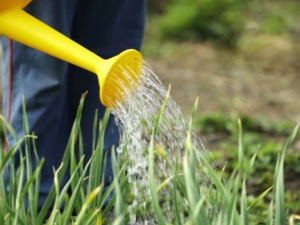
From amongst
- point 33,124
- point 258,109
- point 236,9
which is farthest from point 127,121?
point 236,9

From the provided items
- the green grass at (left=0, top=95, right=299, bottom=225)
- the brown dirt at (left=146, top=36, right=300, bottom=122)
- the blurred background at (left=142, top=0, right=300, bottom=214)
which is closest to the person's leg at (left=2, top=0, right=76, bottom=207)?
the green grass at (left=0, top=95, right=299, bottom=225)

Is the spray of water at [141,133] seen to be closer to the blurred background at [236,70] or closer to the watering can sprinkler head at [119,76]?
the watering can sprinkler head at [119,76]

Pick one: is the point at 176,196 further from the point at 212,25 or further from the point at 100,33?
the point at 212,25

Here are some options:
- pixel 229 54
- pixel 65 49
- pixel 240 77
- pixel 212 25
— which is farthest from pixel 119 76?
pixel 212 25

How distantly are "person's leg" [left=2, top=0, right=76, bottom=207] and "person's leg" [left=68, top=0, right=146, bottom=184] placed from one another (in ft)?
0.19

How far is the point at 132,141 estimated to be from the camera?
144 centimetres

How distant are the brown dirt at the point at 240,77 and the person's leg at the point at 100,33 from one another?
1.11 m

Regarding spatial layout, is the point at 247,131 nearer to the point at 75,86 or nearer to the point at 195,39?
the point at 75,86

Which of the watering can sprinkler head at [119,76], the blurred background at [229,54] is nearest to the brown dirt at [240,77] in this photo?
the blurred background at [229,54]

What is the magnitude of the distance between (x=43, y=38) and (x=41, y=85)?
480 millimetres

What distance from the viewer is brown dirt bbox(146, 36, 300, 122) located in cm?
302

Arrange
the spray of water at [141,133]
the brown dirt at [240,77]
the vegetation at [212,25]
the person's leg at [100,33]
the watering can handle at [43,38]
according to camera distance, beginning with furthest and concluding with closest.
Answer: the vegetation at [212,25] → the brown dirt at [240,77] → the person's leg at [100,33] → the spray of water at [141,133] → the watering can handle at [43,38]

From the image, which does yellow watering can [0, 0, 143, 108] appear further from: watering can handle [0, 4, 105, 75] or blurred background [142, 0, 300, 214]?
blurred background [142, 0, 300, 214]

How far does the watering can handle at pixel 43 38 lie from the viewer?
1.25 metres
